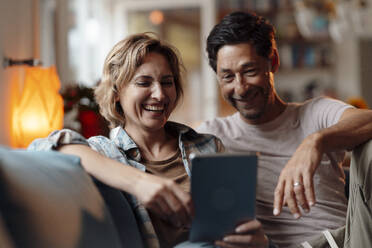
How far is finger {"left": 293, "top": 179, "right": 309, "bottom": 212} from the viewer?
1148 mm

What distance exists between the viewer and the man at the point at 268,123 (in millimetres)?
1564

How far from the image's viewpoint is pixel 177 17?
5.22m

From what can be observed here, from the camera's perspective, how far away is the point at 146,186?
1.03 metres

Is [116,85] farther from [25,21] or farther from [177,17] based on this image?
[177,17]

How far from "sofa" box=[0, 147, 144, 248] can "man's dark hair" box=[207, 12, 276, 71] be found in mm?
876

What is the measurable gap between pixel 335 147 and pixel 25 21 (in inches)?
81.4

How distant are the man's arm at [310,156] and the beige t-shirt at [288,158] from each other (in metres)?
0.24

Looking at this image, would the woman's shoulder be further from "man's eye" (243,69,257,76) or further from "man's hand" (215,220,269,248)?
"man's hand" (215,220,269,248)

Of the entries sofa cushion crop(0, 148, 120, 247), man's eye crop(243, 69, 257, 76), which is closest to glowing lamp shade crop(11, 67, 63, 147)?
man's eye crop(243, 69, 257, 76)

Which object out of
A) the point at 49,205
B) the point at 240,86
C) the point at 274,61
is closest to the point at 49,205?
the point at 49,205

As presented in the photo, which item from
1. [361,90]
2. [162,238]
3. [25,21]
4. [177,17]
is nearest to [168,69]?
[162,238]

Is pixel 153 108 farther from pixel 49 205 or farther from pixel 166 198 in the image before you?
pixel 49 205

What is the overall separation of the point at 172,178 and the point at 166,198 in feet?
1.26

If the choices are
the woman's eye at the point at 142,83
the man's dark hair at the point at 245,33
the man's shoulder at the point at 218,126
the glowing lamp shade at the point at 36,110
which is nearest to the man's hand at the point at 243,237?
the woman's eye at the point at 142,83
